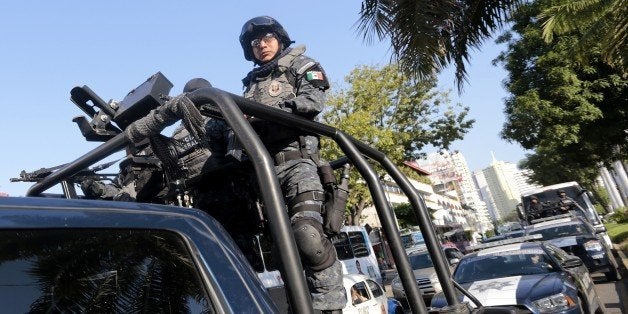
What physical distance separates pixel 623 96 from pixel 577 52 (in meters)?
6.09

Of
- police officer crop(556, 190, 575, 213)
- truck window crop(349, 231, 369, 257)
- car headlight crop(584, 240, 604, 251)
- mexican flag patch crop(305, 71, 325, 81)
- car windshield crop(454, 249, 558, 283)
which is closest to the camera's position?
mexican flag patch crop(305, 71, 325, 81)

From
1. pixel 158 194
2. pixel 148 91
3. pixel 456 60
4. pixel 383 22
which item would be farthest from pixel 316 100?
pixel 456 60

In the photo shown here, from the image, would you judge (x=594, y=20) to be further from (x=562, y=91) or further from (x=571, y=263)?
(x=562, y=91)

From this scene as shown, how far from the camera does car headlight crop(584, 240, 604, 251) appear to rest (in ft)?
37.6

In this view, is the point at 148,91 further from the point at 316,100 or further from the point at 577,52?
the point at 577,52

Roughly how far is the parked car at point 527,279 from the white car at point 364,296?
4.65ft

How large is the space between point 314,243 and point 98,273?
83cm

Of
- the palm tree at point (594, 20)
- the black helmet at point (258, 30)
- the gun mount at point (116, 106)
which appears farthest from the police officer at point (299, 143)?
the palm tree at point (594, 20)

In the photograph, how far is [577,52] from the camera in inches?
363

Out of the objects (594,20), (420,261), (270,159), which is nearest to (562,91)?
(420,261)

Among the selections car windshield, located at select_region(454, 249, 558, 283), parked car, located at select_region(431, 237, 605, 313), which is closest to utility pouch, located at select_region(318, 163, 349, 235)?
parked car, located at select_region(431, 237, 605, 313)


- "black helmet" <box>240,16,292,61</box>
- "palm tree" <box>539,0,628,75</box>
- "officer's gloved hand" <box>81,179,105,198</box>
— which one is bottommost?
"officer's gloved hand" <box>81,179,105,198</box>

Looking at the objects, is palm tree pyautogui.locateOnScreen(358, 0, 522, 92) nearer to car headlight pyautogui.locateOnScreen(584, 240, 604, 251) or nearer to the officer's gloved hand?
the officer's gloved hand

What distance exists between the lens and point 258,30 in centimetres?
257
